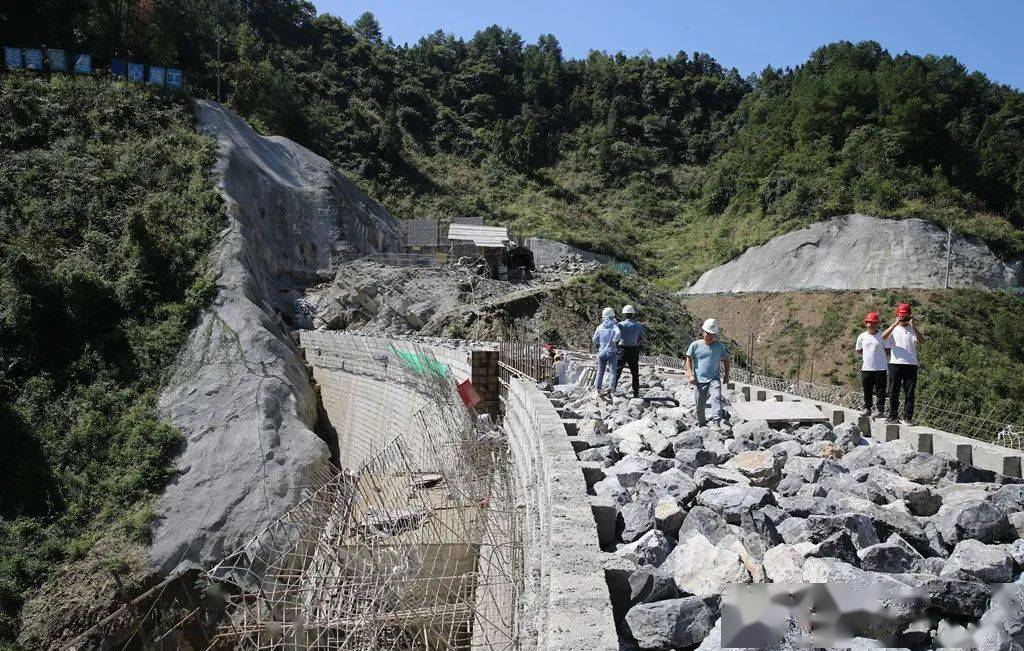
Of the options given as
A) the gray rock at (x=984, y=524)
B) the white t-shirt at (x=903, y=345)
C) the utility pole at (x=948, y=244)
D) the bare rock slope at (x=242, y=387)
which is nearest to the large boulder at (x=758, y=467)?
the gray rock at (x=984, y=524)

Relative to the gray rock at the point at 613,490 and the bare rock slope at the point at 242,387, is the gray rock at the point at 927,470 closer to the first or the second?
the gray rock at the point at 613,490

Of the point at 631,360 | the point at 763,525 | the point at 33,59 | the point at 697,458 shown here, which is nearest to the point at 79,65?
the point at 33,59

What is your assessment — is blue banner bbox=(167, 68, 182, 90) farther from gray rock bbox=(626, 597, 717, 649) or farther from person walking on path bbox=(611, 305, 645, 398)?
gray rock bbox=(626, 597, 717, 649)

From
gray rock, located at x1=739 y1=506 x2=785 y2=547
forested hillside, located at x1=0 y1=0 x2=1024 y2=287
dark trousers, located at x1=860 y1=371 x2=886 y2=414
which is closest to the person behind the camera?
gray rock, located at x1=739 y1=506 x2=785 y2=547

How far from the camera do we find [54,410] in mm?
18234

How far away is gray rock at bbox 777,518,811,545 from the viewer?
11.6 feet

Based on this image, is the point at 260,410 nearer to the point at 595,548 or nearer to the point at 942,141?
the point at 595,548

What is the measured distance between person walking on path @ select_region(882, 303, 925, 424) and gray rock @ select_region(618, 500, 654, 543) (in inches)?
167

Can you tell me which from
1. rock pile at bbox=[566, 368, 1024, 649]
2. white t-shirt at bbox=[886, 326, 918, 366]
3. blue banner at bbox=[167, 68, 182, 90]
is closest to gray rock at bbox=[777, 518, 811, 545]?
rock pile at bbox=[566, 368, 1024, 649]

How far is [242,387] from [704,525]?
1709 cm

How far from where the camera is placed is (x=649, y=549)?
378cm

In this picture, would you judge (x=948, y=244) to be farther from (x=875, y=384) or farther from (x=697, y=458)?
(x=697, y=458)

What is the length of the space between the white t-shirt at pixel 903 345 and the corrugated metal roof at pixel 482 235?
2567 cm

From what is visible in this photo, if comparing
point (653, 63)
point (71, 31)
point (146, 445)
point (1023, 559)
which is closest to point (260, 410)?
point (146, 445)
